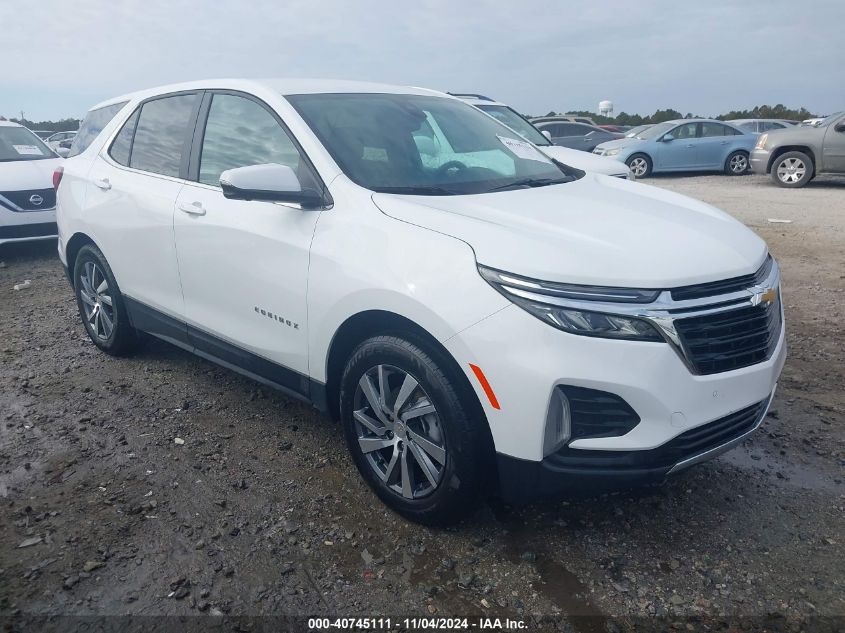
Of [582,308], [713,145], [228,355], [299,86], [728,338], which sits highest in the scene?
[299,86]

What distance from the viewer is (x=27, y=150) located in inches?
355

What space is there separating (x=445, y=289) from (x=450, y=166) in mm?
1055

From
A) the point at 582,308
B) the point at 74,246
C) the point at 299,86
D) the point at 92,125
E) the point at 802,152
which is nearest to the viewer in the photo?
the point at 582,308

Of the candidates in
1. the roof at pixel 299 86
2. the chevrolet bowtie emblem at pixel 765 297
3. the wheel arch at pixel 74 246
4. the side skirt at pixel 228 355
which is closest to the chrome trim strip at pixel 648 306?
the chevrolet bowtie emblem at pixel 765 297

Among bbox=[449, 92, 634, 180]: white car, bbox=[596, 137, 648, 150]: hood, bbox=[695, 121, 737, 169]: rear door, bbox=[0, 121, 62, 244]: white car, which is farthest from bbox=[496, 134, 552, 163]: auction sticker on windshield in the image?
bbox=[695, 121, 737, 169]: rear door

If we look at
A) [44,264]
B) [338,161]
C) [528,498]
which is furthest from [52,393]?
[44,264]

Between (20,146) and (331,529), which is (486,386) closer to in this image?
(331,529)

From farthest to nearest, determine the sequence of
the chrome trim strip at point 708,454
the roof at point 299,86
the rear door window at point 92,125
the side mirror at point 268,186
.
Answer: the rear door window at point 92,125 < the roof at point 299,86 < the side mirror at point 268,186 < the chrome trim strip at point 708,454

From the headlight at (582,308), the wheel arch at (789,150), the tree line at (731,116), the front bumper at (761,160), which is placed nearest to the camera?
the headlight at (582,308)

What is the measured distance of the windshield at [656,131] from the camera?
17.2m

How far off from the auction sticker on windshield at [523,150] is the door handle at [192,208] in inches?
66.2

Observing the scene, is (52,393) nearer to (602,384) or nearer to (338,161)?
(338,161)

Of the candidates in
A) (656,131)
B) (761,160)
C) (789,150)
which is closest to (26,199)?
(761,160)

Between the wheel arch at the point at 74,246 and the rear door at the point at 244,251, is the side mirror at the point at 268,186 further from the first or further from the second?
the wheel arch at the point at 74,246
